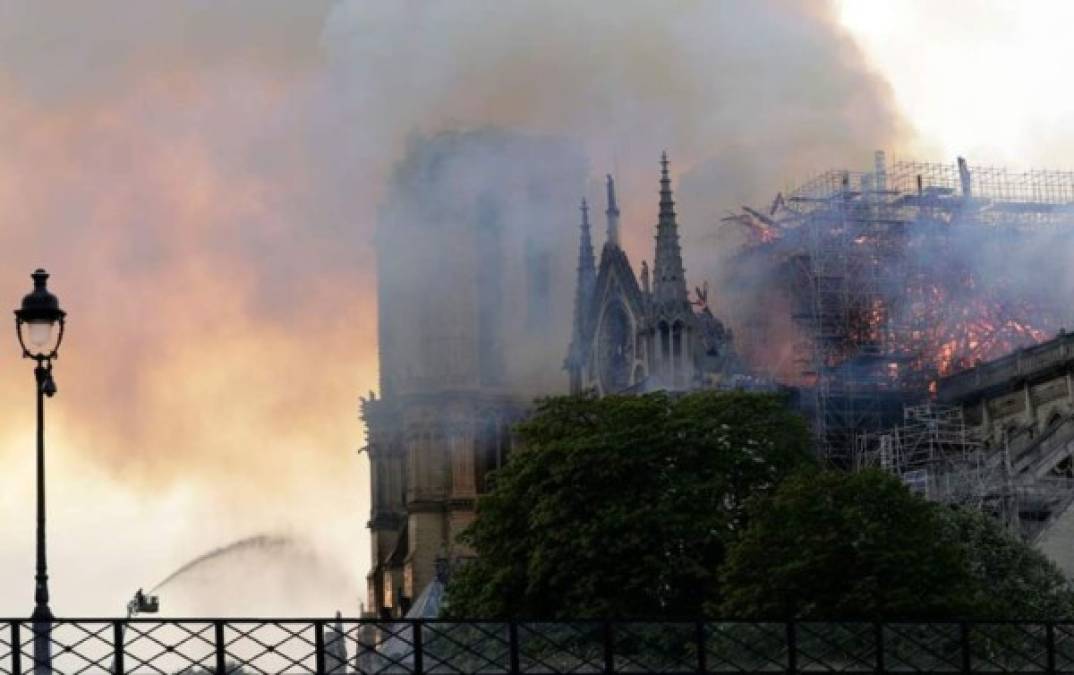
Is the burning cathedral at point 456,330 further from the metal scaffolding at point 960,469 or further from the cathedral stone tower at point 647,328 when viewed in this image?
the metal scaffolding at point 960,469

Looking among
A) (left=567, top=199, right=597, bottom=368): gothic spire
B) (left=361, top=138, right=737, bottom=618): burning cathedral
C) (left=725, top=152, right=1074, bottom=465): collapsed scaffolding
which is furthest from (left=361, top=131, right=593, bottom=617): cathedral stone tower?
(left=725, top=152, right=1074, bottom=465): collapsed scaffolding

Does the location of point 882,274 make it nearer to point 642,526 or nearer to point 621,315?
point 621,315

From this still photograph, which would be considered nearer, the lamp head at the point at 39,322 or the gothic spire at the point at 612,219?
the lamp head at the point at 39,322

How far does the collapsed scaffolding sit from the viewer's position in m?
121

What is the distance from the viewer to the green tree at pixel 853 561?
7744 centimetres

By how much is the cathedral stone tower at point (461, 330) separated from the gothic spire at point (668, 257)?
87.0 feet

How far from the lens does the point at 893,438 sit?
373ft

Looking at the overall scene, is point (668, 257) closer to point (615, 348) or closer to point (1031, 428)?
point (615, 348)

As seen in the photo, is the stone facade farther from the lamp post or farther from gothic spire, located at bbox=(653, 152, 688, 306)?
the lamp post

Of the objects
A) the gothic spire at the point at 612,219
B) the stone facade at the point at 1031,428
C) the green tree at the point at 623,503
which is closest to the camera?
the green tree at the point at 623,503

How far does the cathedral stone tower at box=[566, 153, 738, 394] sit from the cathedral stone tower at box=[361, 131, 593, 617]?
14.3 metres

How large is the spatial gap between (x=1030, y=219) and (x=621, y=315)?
17553mm

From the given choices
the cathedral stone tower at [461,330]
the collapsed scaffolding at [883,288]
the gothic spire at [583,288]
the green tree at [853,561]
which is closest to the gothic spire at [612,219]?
the gothic spire at [583,288]

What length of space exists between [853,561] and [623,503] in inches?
436
